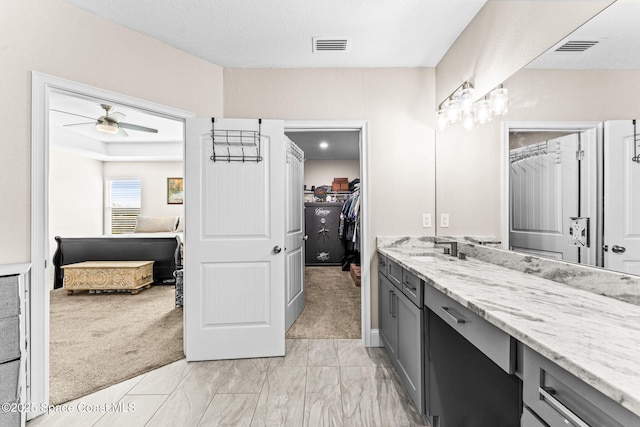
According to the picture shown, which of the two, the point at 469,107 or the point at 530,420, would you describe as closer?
the point at 530,420

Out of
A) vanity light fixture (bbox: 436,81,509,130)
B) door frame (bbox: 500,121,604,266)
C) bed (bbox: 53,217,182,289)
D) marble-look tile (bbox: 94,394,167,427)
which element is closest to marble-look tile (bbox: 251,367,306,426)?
marble-look tile (bbox: 94,394,167,427)

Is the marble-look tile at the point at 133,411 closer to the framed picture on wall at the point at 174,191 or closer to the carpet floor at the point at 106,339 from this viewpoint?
the carpet floor at the point at 106,339

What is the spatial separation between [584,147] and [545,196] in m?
0.30

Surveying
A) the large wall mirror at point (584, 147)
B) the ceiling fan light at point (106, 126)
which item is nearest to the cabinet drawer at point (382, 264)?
the large wall mirror at point (584, 147)

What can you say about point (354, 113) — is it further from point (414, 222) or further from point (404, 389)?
point (404, 389)

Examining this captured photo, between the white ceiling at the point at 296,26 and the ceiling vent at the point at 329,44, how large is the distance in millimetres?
44

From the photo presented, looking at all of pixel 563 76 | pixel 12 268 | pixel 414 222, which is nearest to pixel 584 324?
pixel 563 76

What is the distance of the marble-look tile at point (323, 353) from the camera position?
8.07 ft

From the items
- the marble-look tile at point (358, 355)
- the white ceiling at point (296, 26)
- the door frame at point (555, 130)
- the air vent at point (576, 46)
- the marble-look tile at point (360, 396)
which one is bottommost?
the marble-look tile at point (358, 355)

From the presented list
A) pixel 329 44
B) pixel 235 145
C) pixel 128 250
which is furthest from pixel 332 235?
pixel 329 44

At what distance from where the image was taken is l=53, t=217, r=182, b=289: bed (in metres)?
5.00

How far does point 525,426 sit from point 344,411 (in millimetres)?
1226

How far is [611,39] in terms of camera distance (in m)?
1.16

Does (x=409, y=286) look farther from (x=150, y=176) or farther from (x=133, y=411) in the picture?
(x=150, y=176)
